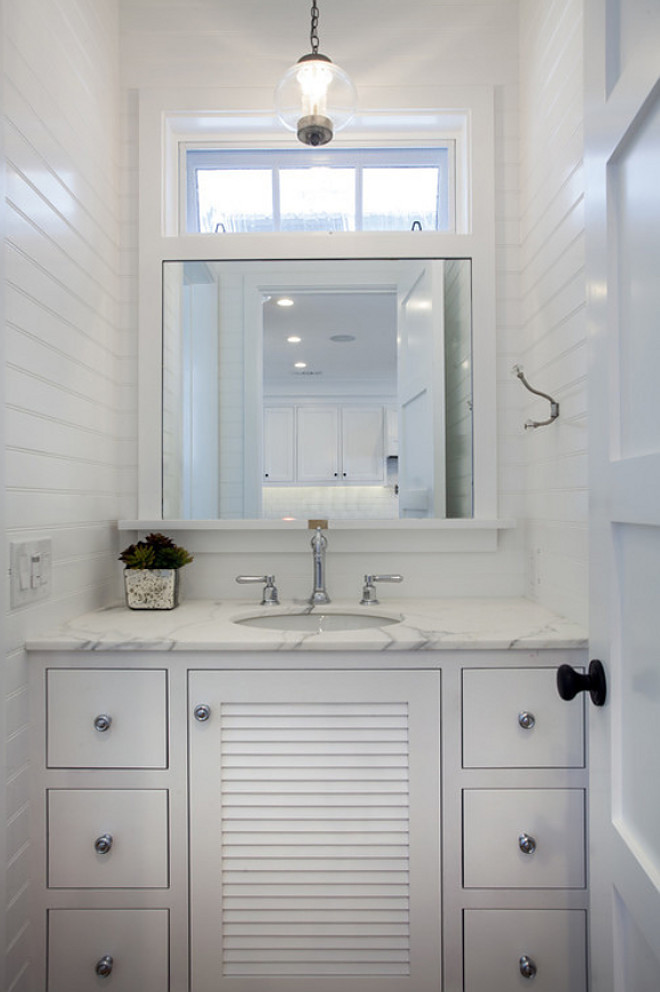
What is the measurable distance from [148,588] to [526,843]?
1.03 meters

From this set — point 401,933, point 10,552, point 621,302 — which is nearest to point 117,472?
point 10,552

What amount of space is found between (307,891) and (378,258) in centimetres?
158

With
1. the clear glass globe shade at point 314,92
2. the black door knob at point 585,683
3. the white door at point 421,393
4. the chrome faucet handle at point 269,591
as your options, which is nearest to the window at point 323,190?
the white door at point 421,393

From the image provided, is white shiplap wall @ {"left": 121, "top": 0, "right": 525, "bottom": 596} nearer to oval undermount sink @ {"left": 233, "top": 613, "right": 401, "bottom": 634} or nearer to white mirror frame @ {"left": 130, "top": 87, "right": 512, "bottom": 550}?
white mirror frame @ {"left": 130, "top": 87, "right": 512, "bottom": 550}

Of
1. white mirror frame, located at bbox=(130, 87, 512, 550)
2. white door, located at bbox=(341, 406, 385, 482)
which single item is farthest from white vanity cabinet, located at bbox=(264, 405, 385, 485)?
white mirror frame, located at bbox=(130, 87, 512, 550)

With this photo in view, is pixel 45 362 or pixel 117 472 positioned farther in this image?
pixel 117 472

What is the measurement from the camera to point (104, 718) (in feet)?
4.25

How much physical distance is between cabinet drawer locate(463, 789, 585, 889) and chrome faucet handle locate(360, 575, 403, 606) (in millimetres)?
577

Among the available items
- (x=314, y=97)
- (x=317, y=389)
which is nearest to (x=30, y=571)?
(x=317, y=389)

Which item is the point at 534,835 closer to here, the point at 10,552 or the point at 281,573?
the point at 281,573

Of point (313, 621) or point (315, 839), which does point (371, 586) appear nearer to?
point (313, 621)

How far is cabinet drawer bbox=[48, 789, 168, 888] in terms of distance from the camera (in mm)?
1291

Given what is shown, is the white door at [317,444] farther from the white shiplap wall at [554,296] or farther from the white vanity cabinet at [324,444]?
the white shiplap wall at [554,296]

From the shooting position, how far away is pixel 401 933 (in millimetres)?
1292
